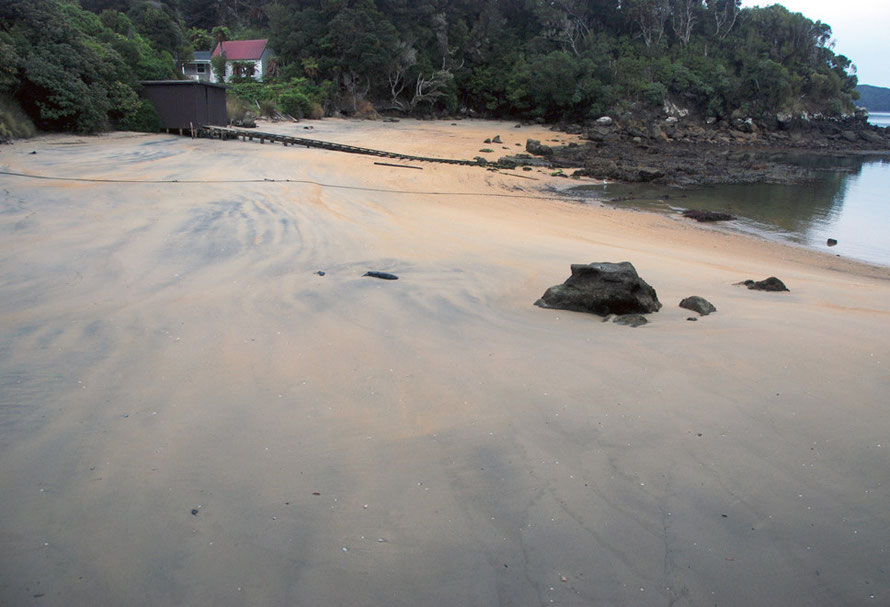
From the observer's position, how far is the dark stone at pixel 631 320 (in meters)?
4.84

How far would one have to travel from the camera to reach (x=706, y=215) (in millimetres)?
14867

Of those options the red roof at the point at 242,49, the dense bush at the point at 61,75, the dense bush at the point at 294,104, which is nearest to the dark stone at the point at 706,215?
the dense bush at the point at 61,75

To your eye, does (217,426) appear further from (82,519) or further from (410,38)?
(410,38)

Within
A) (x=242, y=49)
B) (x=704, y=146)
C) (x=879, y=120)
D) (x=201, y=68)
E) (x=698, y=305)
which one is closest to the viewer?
(x=698, y=305)

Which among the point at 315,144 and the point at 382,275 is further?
the point at 315,144

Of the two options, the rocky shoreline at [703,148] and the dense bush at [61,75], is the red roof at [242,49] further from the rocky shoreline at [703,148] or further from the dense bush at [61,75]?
the dense bush at [61,75]

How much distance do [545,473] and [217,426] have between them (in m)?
1.72

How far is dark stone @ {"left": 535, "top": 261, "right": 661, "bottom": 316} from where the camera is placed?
16.5ft

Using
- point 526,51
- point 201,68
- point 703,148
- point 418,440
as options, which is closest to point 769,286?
point 418,440

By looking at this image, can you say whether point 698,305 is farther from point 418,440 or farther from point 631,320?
point 418,440

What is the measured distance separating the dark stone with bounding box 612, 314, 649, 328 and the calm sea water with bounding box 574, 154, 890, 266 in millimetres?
9415

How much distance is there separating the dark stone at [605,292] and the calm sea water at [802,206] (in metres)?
9.25

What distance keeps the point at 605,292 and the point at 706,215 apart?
→ 11313 millimetres

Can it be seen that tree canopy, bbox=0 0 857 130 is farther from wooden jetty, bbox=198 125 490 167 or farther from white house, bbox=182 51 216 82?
wooden jetty, bbox=198 125 490 167
